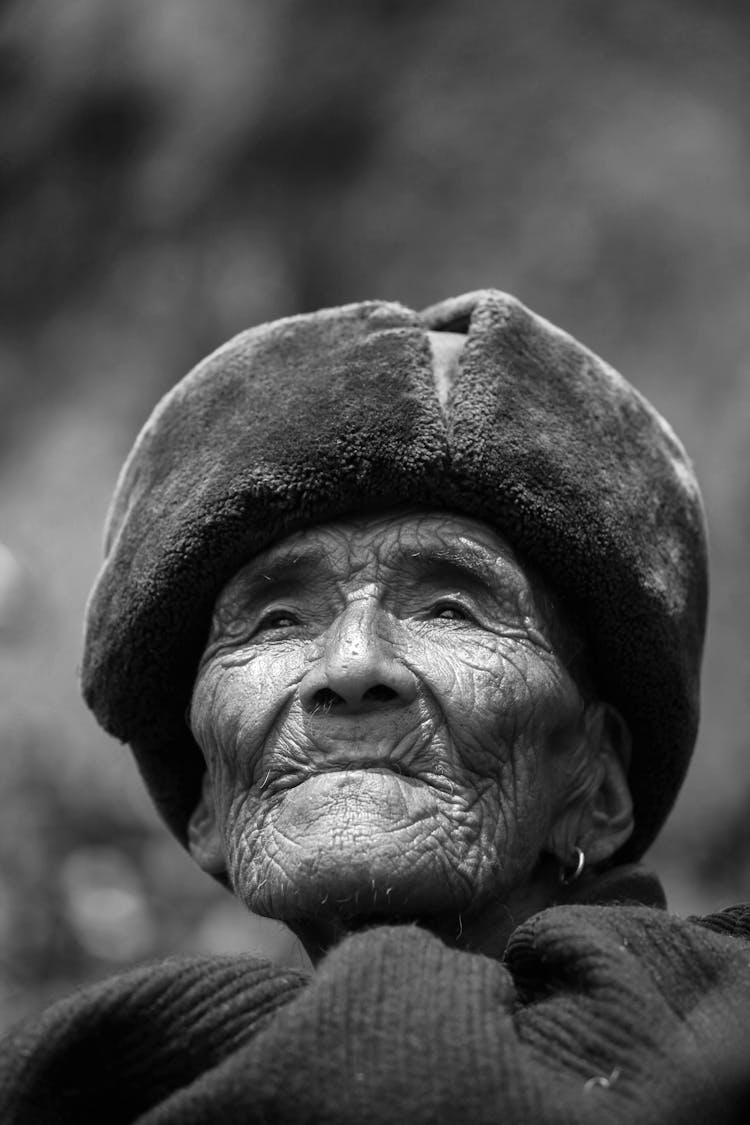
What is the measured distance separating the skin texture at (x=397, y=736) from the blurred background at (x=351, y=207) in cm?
325

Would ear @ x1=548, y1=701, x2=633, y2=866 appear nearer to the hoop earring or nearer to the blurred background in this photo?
the hoop earring

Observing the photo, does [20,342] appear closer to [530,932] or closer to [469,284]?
[469,284]

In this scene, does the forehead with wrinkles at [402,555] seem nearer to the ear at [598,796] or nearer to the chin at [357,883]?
the ear at [598,796]

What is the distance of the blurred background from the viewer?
5613 mm

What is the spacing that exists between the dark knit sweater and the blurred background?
3.76m

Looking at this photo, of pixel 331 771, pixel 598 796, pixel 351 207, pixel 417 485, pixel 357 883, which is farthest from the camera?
pixel 351 207

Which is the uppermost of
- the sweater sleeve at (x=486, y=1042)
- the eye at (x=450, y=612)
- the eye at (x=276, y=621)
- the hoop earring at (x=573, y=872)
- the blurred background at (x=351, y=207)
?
the blurred background at (x=351, y=207)

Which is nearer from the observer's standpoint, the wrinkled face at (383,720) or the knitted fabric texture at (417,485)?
the wrinkled face at (383,720)

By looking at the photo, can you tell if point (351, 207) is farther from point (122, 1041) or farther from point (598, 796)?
point (122, 1041)

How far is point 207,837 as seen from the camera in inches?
93.0

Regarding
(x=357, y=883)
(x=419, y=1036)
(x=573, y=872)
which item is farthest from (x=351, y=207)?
(x=419, y=1036)

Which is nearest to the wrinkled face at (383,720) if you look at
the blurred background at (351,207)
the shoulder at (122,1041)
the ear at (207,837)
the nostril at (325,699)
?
the nostril at (325,699)

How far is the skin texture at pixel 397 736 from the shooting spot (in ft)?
6.28

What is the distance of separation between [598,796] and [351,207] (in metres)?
4.19
